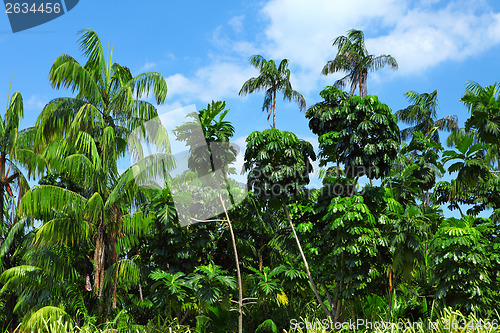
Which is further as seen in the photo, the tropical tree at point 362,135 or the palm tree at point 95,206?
the palm tree at point 95,206

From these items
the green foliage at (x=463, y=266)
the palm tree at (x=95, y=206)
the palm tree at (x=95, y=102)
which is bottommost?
the green foliage at (x=463, y=266)

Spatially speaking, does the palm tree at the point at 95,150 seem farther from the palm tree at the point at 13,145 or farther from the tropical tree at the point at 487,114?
the tropical tree at the point at 487,114

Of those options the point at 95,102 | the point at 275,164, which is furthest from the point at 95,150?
the point at 275,164

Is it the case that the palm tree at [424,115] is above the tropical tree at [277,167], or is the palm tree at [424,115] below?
above

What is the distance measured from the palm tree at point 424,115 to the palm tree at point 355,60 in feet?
17.9

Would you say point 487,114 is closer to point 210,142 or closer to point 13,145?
point 210,142

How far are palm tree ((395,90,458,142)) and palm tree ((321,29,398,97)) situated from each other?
17.9 feet

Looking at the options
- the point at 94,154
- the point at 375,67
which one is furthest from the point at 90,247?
the point at 375,67

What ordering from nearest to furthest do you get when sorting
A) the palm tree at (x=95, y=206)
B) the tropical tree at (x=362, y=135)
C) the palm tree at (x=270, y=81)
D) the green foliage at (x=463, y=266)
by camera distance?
1. the green foliage at (x=463, y=266)
2. the tropical tree at (x=362, y=135)
3. the palm tree at (x=95, y=206)
4. the palm tree at (x=270, y=81)

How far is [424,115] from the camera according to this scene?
26.8 meters

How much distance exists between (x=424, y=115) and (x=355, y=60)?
24.1 ft

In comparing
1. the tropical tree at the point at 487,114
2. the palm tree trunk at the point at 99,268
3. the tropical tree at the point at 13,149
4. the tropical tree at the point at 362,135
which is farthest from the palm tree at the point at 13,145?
the tropical tree at the point at 487,114

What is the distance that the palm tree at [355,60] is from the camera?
21781 millimetres

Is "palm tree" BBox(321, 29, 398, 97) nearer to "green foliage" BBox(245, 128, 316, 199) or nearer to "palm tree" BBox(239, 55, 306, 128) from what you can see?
"palm tree" BBox(239, 55, 306, 128)
